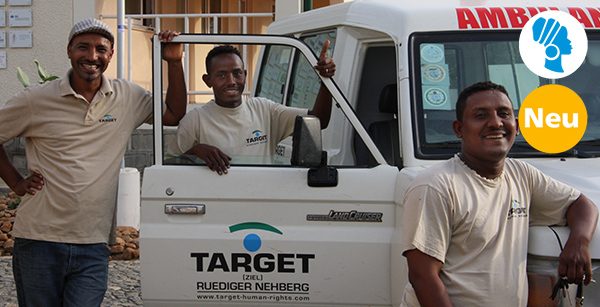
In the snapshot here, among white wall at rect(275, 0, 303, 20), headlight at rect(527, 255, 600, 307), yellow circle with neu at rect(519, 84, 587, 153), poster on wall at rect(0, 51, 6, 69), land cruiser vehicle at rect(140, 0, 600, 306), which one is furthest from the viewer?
poster on wall at rect(0, 51, 6, 69)

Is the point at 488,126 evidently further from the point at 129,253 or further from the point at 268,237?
the point at 129,253

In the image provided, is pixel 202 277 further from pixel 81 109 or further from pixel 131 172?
pixel 131 172

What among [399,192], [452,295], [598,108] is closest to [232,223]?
[399,192]

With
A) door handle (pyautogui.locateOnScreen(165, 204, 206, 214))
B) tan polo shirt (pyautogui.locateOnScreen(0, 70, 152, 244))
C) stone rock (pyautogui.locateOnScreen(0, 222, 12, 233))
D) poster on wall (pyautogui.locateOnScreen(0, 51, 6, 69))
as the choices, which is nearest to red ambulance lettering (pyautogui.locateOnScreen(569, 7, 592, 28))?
door handle (pyautogui.locateOnScreen(165, 204, 206, 214))

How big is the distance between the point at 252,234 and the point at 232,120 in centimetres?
62

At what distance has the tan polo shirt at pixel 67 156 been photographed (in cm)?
333

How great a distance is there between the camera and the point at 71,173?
3320mm

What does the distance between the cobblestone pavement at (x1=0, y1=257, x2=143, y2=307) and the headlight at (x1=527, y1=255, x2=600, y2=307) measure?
3.50 m

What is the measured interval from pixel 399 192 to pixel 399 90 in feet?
1.78

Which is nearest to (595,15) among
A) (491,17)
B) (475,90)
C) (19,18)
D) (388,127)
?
(491,17)

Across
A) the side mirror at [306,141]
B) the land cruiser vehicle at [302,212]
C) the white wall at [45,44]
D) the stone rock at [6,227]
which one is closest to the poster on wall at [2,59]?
the white wall at [45,44]

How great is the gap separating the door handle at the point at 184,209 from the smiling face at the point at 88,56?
→ 0.71 metres

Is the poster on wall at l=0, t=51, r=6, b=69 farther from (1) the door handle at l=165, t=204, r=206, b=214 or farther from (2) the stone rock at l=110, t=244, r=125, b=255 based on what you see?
(1) the door handle at l=165, t=204, r=206, b=214

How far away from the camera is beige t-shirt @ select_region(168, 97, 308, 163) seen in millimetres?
3535
